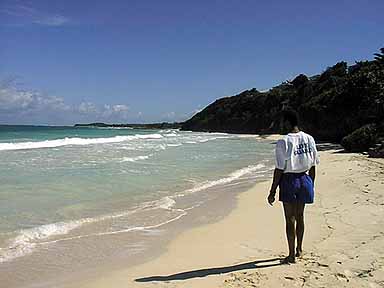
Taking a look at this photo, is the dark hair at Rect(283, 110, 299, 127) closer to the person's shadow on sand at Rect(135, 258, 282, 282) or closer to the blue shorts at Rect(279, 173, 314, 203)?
the blue shorts at Rect(279, 173, 314, 203)

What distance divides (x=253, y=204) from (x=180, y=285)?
5676 mm

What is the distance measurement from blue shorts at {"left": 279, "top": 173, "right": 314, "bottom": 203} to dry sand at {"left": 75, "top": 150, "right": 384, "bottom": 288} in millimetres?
810

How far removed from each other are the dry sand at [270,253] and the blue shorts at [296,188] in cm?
81

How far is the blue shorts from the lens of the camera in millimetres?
5246

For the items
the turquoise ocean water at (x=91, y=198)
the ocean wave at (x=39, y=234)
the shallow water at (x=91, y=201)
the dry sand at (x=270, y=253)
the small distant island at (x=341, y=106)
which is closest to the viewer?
the dry sand at (x=270, y=253)

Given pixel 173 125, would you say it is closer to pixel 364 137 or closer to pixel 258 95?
pixel 258 95

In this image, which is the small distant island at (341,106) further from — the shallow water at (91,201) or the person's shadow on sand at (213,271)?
the shallow water at (91,201)

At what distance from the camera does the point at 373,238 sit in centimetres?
627

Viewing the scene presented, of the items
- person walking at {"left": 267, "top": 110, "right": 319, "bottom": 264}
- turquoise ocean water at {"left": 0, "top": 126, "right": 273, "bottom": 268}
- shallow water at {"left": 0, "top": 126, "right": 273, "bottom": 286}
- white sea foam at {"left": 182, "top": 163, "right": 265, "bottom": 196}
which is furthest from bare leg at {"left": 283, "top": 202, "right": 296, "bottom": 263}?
white sea foam at {"left": 182, "top": 163, "right": 265, "bottom": 196}

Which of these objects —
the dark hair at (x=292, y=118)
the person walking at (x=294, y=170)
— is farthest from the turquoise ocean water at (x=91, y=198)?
the dark hair at (x=292, y=118)

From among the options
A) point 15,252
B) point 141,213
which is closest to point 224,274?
point 15,252

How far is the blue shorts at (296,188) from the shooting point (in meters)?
5.25

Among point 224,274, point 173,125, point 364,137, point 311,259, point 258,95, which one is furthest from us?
Result: point 173,125

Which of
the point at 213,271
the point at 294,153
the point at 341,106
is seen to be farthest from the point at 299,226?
the point at 341,106
